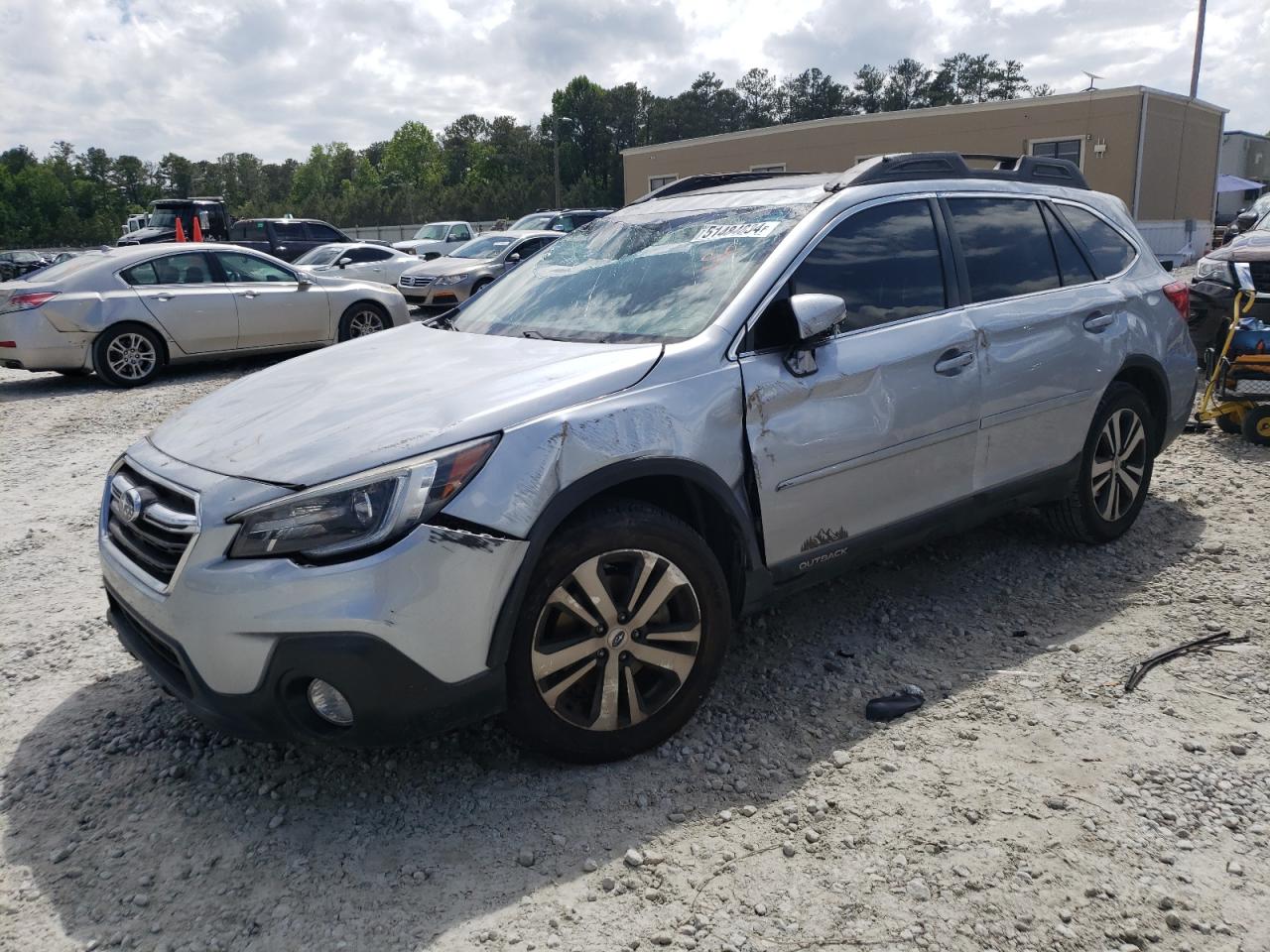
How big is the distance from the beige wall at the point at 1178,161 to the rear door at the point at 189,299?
1065 inches

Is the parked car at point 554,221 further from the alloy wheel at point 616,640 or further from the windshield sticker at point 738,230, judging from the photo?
the alloy wheel at point 616,640

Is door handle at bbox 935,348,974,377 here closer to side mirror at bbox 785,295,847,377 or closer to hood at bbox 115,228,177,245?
side mirror at bbox 785,295,847,377

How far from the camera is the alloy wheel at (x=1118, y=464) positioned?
4.58 metres

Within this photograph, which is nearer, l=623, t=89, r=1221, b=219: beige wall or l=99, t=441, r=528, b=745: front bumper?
l=99, t=441, r=528, b=745: front bumper

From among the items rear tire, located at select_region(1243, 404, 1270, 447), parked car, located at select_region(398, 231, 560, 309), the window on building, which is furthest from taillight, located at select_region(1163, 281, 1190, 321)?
the window on building

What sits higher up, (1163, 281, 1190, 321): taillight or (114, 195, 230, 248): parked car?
(114, 195, 230, 248): parked car

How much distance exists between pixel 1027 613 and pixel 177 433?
11.1ft

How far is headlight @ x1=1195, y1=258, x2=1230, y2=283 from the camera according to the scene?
8250 mm

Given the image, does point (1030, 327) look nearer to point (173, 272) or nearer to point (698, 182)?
point (698, 182)

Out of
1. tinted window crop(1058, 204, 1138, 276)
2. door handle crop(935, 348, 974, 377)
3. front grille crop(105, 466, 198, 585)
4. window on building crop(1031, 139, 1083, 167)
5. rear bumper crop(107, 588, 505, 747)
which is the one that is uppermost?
window on building crop(1031, 139, 1083, 167)

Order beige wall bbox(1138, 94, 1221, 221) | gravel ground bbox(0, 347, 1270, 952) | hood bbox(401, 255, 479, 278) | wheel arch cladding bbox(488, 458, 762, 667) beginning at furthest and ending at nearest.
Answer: beige wall bbox(1138, 94, 1221, 221) < hood bbox(401, 255, 479, 278) < wheel arch cladding bbox(488, 458, 762, 667) < gravel ground bbox(0, 347, 1270, 952)

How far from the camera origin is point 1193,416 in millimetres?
7254

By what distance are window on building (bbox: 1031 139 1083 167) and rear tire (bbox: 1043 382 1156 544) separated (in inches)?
1092

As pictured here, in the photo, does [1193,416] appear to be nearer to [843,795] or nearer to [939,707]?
[939,707]
